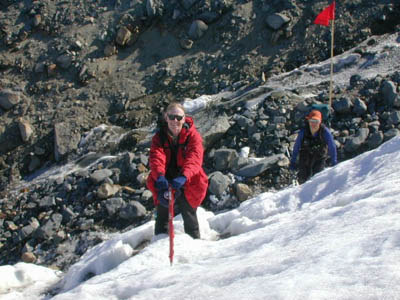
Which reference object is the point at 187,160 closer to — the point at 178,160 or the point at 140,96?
the point at 178,160

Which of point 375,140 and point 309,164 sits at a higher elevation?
point 375,140

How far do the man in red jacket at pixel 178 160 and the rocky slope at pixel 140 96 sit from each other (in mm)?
2978

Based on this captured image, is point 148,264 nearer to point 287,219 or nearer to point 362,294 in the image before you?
point 287,219

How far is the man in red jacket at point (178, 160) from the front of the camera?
13.5 feet

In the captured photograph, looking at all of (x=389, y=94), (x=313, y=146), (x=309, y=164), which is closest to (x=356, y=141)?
(x=389, y=94)

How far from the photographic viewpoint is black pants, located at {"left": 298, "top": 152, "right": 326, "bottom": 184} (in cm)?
627

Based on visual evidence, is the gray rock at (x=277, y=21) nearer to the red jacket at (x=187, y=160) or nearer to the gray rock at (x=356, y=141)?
the gray rock at (x=356, y=141)

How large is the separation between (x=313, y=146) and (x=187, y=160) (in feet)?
9.17

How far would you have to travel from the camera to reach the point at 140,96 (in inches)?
543

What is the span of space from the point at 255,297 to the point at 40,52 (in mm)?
14650

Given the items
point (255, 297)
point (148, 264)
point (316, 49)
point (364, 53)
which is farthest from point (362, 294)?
point (316, 49)

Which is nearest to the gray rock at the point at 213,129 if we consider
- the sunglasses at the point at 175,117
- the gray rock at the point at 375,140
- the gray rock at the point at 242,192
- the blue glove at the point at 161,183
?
the gray rock at the point at 242,192

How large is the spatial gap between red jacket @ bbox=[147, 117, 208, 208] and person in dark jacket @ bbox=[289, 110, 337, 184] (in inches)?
92.3

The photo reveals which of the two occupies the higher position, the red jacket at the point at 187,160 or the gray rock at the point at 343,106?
the gray rock at the point at 343,106
